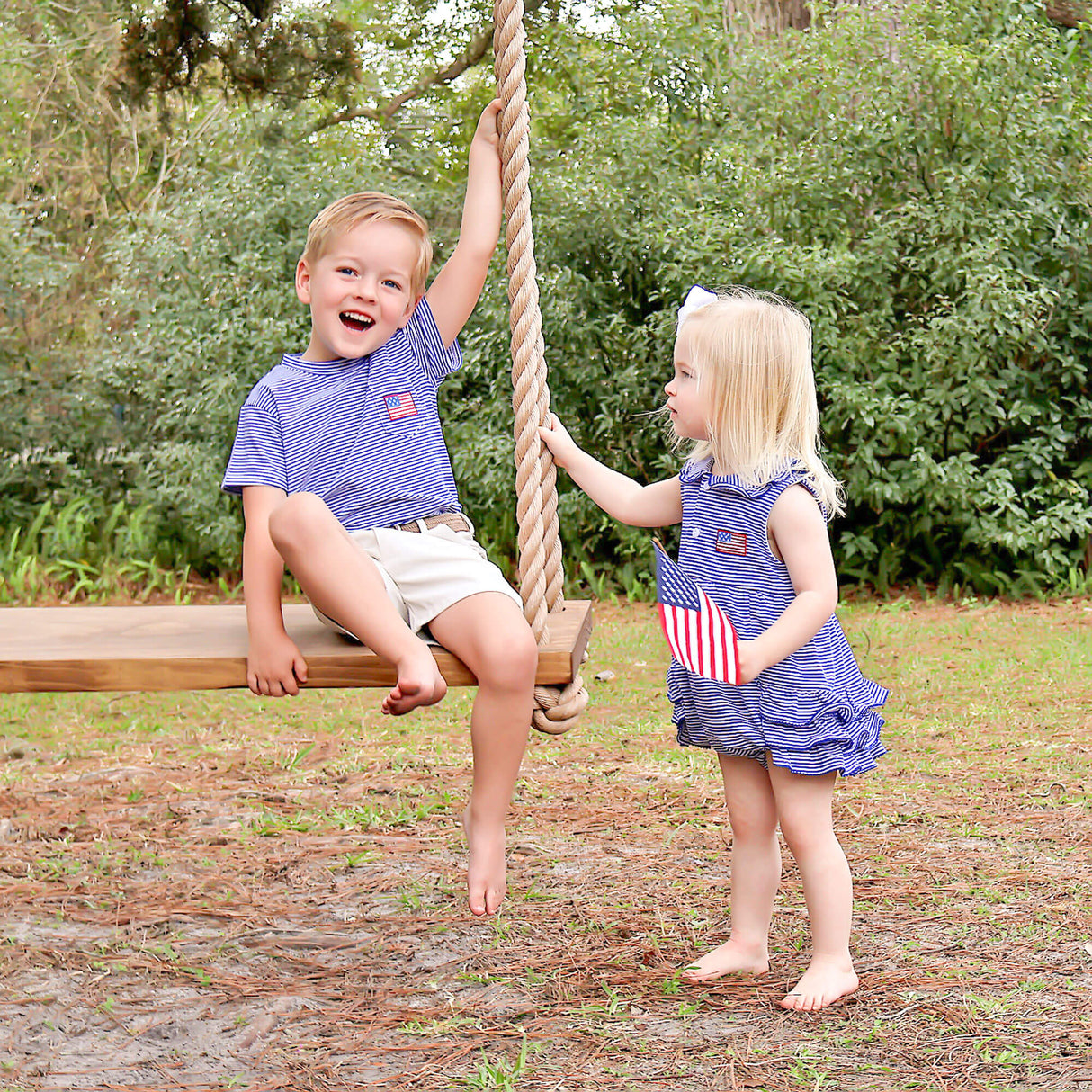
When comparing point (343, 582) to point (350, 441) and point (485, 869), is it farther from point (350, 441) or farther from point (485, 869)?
point (485, 869)

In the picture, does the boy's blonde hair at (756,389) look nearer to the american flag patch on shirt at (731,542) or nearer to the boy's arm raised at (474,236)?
the american flag patch on shirt at (731,542)

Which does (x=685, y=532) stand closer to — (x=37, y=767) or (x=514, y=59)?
(x=514, y=59)

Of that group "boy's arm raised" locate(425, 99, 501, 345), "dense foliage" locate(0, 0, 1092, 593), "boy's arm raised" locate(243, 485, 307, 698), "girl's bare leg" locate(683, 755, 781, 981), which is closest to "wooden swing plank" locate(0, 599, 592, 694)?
"boy's arm raised" locate(243, 485, 307, 698)

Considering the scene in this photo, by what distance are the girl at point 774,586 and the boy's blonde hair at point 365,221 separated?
596 mm

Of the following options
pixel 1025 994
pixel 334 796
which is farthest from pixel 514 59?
pixel 334 796

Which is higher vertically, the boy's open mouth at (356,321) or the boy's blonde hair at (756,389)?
the boy's open mouth at (356,321)

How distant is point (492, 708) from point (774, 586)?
1.75ft

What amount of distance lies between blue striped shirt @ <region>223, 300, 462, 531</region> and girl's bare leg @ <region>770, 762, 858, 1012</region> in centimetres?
90

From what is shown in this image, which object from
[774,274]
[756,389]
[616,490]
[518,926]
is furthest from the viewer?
[774,274]

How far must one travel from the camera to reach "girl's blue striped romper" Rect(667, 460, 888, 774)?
7.55 feet

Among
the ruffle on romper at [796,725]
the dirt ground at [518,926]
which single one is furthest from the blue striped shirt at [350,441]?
the dirt ground at [518,926]

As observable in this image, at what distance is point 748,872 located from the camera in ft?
8.16

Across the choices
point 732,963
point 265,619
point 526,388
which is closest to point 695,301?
point 526,388

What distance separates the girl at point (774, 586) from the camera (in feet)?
7.52
